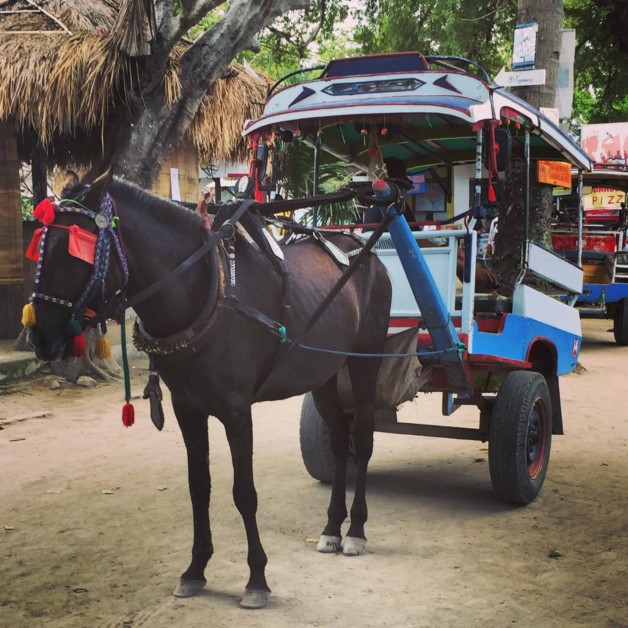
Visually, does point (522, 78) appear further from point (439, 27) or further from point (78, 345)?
point (439, 27)

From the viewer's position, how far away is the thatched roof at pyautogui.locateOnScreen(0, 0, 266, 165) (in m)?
9.14

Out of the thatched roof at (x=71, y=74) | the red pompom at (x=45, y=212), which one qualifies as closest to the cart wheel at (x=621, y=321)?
the thatched roof at (x=71, y=74)

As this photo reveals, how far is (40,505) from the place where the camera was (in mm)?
5363

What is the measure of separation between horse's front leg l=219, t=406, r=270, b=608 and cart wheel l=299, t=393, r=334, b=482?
1835 millimetres

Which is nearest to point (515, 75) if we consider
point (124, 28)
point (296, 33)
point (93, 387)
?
point (124, 28)

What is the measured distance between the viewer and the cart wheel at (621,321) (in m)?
13.3

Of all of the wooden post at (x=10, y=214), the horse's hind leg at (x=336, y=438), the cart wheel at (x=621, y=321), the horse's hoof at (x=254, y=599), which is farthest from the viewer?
the cart wheel at (x=621, y=321)

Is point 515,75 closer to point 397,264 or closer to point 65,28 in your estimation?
point 397,264

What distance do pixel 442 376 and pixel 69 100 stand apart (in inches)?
233

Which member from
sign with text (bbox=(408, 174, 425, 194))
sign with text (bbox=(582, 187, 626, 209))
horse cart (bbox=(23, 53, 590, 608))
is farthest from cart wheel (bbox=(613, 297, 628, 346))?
sign with text (bbox=(408, 174, 425, 194))

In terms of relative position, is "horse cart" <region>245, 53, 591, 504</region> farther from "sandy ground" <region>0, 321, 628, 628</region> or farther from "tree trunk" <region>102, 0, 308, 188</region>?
"tree trunk" <region>102, 0, 308, 188</region>

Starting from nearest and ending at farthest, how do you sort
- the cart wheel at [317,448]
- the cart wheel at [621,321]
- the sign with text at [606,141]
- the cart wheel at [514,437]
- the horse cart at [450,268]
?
the horse cart at [450,268]
the cart wheel at [514,437]
the cart wheel at [317,448]
the cart wheel at [621,321]
the sign with text at [606,141]

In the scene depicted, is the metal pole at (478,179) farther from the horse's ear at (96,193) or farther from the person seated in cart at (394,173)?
the horse's ear at (96,193)

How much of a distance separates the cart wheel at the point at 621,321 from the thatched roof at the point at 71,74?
691cm
